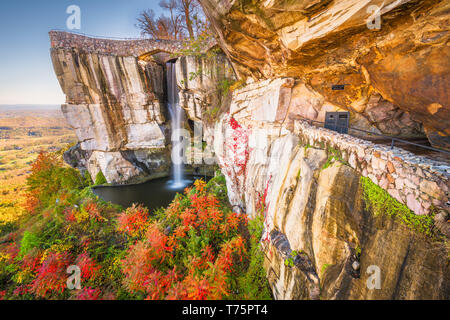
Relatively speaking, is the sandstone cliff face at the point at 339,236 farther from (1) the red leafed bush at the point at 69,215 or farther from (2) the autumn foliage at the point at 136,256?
(1) the red leafed bush at the point at 69,215

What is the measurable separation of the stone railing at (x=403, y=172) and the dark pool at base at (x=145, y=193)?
1457cm

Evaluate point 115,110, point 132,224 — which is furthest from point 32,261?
point 115,110

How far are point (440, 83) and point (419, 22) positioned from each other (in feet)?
5.89

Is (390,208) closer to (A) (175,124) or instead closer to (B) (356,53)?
(B) (356,53)

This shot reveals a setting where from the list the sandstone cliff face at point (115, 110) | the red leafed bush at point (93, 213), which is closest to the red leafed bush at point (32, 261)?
the red leafed bush at point (93, 213)

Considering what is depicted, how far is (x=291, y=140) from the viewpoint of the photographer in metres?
7.45

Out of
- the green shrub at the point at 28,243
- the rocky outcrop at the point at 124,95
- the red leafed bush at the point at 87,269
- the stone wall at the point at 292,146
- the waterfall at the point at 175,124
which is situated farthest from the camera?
the waterfall at the point at 175,124

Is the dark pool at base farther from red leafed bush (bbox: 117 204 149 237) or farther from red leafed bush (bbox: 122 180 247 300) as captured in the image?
red leafed bush (bbox: 122 180 247 300)

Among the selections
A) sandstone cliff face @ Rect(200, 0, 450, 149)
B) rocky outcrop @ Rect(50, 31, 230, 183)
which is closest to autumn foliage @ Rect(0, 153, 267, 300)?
sandstone cliff face @ Rect(200, 0, 450, 149)

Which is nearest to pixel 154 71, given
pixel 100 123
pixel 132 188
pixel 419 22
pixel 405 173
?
pixel 100 123

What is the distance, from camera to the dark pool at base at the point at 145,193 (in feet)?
51.0

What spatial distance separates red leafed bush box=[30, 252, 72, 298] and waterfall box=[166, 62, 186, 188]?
38.8 feet

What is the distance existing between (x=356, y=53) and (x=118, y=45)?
19.8 metres
